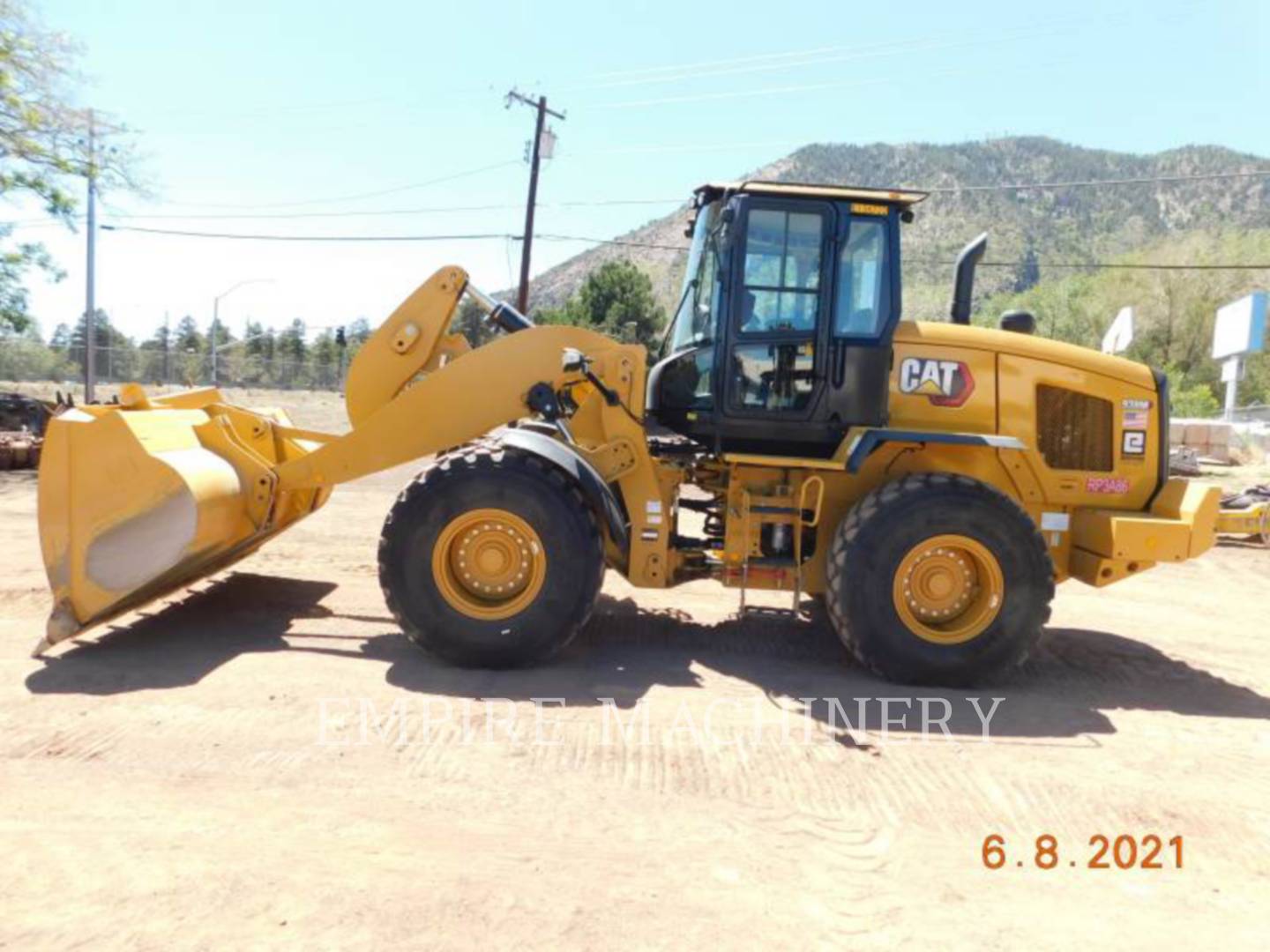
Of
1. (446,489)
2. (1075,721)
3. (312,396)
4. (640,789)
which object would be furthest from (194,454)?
(312,396)

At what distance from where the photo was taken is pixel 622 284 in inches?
1490

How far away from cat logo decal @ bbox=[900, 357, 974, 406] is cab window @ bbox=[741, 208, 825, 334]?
684mm

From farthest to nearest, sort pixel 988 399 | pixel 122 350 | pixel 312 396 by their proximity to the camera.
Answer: pixel 312 396
pixel 122 350
pixel 988 399

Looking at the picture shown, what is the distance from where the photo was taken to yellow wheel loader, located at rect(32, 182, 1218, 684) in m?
5.14

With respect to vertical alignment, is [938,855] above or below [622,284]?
below

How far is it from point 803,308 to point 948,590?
1872 millimetres

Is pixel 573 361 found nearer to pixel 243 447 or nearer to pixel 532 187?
pixel 243 447

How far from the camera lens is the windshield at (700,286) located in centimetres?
567

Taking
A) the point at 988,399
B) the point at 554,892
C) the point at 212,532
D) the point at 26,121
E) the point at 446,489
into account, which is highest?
the point at 26,121

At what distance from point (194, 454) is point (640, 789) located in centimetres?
351

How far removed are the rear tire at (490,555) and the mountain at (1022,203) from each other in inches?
3138

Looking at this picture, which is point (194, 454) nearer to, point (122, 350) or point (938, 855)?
point (938, 855)

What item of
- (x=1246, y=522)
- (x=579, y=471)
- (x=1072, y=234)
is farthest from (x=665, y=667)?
(x=1072, y=234)


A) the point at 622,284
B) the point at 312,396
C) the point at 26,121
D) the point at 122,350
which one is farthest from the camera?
the point at 312,396
